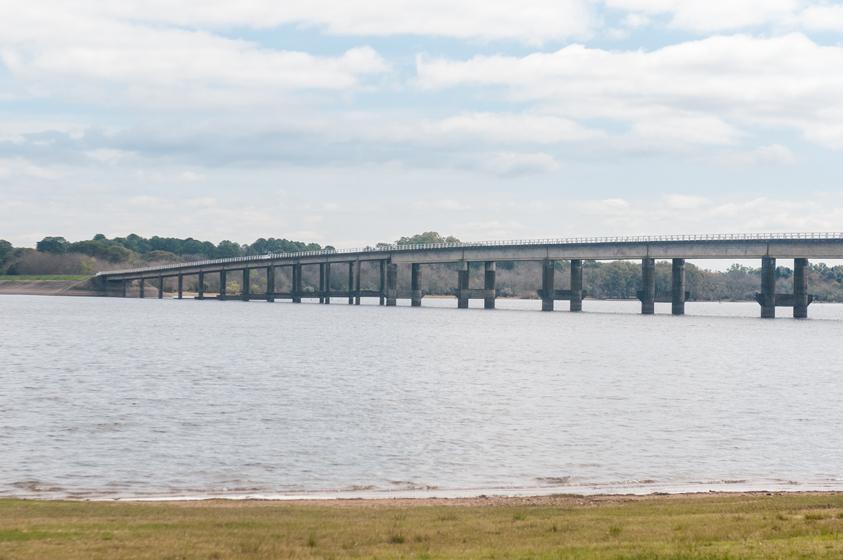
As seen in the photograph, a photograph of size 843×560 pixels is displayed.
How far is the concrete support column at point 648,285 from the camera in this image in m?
178

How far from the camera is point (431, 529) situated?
22625 mm

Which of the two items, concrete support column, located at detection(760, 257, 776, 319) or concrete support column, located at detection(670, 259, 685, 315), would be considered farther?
concrete support column, located at detection(670, 259, 685, 315)

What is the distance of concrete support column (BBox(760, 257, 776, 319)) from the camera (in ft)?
542

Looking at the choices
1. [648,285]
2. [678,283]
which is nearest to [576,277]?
[648,285]

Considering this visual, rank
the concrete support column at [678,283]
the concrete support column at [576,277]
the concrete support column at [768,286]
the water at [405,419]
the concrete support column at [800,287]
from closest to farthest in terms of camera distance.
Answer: the water at [405,419] → the concrete support column at [768,286] → the concrete support column at [800,287] → the concrete support column at [678,283] → the concrete support column at [576,277]

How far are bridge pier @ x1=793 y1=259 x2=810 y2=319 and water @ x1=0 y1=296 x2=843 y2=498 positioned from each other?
6896 cm

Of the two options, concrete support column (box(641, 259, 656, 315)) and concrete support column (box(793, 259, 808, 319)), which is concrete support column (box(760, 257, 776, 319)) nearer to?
concrete support column (box(793, 259, 808, 319))

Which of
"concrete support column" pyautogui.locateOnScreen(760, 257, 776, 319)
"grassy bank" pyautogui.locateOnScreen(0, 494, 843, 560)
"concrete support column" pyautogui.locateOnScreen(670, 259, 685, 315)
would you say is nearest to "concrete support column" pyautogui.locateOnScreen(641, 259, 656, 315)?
"concrete support column" pyautogui.locateOnScreen(670, 259, 685, 315)

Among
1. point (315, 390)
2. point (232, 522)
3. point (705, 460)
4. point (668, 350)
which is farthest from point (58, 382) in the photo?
point (668, 350)

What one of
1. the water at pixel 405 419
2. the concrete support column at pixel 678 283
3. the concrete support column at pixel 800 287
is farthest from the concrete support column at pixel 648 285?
the water at pixel 405 419

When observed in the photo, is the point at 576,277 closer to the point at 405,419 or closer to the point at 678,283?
the point at 678,283

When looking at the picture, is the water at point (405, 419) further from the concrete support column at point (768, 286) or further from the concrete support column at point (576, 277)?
the concrete support column at point (576, 277)

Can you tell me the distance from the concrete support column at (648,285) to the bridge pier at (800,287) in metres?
20.5

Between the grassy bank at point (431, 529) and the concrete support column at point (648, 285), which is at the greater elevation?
the concrete support column at point (648, 285)
